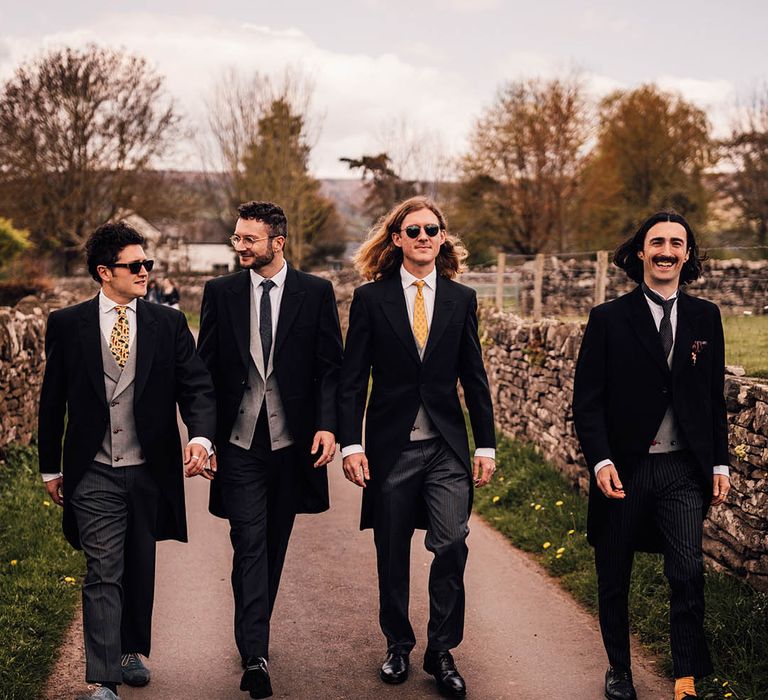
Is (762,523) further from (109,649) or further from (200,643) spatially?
(109,649)

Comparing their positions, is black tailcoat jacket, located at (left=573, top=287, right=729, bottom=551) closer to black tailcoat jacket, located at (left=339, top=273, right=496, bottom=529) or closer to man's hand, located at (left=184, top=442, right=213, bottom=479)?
black tailcoat jacket, located at (left=339, top=273, right=496, bottom=529)

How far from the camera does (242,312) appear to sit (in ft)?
14.8

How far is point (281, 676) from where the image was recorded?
4480 millimetres

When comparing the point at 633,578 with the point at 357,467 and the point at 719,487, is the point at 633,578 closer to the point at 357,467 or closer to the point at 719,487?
the point at 719,487

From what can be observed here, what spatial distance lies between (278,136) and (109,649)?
119 ft

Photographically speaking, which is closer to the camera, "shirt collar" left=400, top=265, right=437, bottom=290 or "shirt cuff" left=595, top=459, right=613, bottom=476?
"shirt cuff" left=595, top=459, right=613, bottom=476

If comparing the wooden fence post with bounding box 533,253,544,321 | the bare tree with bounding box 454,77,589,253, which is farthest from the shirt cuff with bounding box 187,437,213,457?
the bare tree with bounding box 454,77,589,253

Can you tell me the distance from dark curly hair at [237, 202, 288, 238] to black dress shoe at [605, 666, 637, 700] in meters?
2.51

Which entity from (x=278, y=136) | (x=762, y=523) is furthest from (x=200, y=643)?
(x=278, y=136)

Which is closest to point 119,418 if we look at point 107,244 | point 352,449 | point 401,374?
point 107,244

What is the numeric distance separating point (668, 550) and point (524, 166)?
3841 cm

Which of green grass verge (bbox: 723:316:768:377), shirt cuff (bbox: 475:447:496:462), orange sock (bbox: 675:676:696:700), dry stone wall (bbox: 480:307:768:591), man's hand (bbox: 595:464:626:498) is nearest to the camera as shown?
orange sock (bbox: 675:676:696:700)

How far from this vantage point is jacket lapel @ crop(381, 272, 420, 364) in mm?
4453

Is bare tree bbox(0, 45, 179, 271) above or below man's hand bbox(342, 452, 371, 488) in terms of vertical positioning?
above
